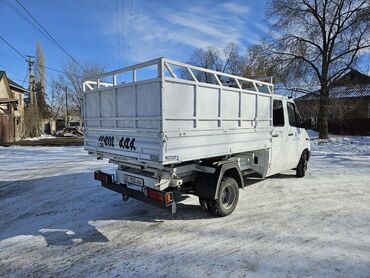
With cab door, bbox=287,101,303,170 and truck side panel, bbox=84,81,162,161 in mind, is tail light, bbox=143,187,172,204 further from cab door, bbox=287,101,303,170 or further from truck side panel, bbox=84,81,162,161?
cab door, bbox=287,101,303,170

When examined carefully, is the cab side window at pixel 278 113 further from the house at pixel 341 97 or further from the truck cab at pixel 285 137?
the house at pixel 341 97

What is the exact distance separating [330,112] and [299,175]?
56.7 feet

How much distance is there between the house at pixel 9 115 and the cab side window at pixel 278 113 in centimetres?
2534

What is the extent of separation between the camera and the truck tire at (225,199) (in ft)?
18.4

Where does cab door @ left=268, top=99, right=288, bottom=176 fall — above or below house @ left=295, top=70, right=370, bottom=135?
below

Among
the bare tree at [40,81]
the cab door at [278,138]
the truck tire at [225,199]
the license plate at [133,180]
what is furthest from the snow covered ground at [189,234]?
the bare tree at [40,81]

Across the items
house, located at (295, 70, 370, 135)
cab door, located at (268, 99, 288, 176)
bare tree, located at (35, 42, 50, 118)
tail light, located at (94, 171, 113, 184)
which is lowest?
tail light, located at (94, 171, 113, 184)

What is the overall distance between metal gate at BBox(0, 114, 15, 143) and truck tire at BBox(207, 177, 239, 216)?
27298mm

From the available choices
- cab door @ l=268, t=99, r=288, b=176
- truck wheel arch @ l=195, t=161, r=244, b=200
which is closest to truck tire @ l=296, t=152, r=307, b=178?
cab door @ l=268, t=99, r=288, b=176

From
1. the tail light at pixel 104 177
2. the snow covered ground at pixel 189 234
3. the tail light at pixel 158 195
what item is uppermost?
the tail light at pixel 104 177

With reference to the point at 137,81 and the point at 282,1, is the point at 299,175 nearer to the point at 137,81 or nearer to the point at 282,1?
the point at 137,81

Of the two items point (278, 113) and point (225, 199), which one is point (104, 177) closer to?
point (225, 199)

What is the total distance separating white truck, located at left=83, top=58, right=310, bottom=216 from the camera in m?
4.69

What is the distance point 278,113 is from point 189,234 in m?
4.45
